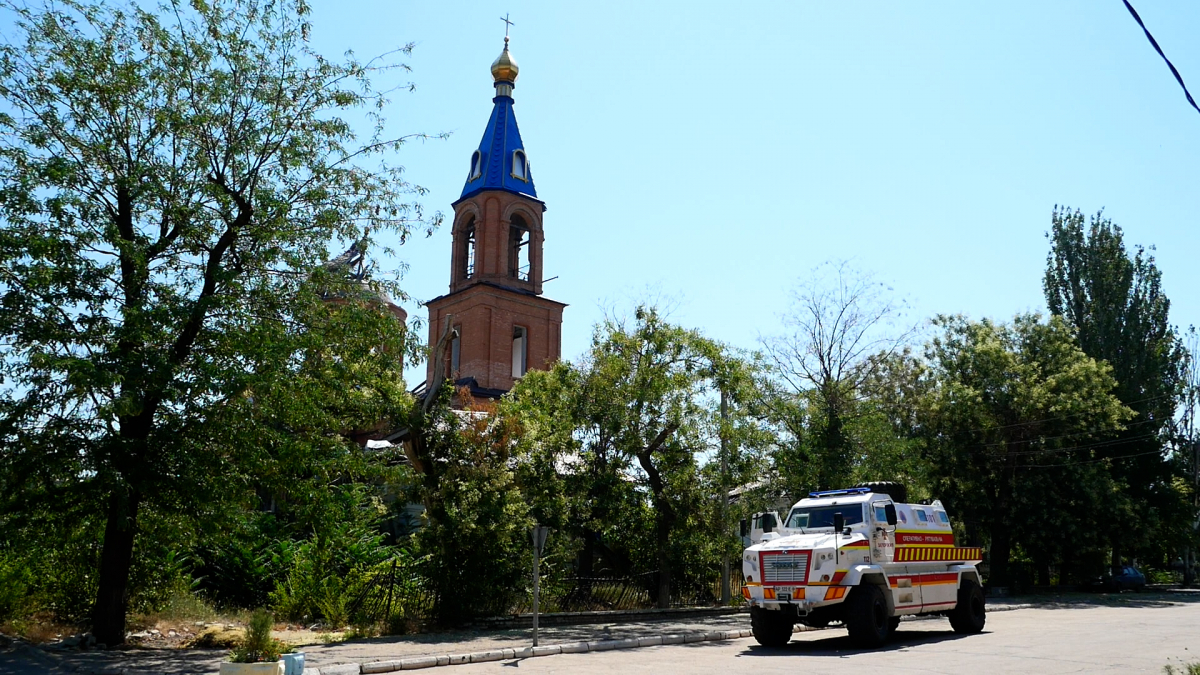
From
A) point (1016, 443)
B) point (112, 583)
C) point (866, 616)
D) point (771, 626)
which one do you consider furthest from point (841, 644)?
point (1016, 443)

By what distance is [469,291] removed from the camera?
161 feet

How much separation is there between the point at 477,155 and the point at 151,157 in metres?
35.6

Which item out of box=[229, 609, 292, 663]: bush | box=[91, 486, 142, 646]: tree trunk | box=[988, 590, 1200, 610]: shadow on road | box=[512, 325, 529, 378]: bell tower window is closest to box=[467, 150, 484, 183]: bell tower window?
box=[512, 325, 529, 378]: bell tower window

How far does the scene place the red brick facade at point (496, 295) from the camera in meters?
48.6

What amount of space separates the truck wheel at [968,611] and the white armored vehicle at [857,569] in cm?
2

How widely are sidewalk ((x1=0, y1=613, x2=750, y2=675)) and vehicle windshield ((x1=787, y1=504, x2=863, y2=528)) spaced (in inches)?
126

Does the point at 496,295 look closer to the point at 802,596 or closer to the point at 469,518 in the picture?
the point at 469,518

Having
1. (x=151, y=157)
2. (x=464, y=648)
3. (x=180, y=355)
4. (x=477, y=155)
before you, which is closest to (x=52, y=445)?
(x=180, y=355)

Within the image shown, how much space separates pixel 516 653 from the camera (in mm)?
15375

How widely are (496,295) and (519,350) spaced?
174 inches

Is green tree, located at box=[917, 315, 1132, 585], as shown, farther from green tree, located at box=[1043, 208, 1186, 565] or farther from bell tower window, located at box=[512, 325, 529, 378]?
bell tower window, located at box=[512, 325, 529, 378]

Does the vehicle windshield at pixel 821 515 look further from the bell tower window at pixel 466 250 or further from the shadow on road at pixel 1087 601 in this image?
the bell tower window at pixel 466 250

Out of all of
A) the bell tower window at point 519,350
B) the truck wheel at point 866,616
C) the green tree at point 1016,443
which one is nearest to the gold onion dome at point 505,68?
the bell tower window at point 519,350

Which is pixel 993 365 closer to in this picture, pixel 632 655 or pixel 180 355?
pixel 632 655
